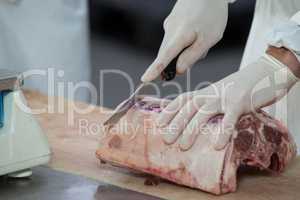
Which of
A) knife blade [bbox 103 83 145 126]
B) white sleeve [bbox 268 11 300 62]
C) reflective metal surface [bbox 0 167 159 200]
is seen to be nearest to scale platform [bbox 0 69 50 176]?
reflective metal surface [bbox 0 167 159 200]

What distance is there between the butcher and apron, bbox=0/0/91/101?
2.41 feet

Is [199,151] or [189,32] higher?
[189,32]

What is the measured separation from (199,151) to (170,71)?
24 cm

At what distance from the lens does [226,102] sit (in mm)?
1225

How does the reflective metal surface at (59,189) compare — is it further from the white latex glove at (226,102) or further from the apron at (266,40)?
the apron at (266,40)

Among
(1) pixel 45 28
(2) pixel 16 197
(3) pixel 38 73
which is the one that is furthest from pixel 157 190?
(1) pixel 45 28

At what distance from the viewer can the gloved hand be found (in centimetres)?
132

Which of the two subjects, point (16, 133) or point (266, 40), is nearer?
point (16, 133)

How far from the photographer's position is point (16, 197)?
44.5 inches

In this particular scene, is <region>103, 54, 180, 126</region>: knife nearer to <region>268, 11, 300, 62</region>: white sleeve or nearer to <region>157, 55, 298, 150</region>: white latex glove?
<region>157, 55, 298, 150</region>: white latex glove

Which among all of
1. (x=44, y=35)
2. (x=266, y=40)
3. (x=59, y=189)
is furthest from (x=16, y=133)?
(x=44, y=35)

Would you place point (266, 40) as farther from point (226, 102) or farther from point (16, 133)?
point (16, 133)

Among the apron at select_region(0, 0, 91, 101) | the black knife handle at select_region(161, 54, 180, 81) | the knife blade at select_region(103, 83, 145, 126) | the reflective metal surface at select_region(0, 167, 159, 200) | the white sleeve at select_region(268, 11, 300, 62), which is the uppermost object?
the apron at select_region(0, 0, 91, 101)

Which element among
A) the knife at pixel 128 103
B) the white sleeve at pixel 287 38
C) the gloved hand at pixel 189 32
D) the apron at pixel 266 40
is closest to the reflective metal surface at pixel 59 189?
the knife at pixel 128 103
